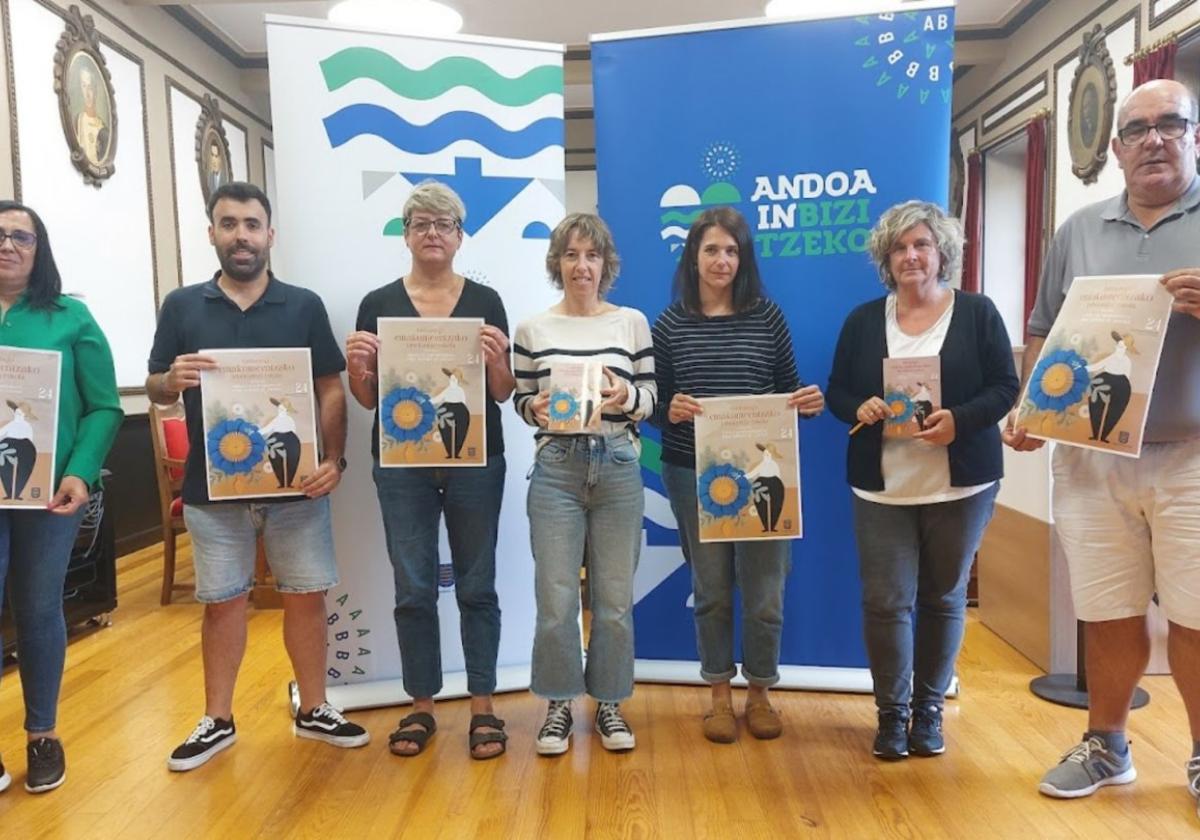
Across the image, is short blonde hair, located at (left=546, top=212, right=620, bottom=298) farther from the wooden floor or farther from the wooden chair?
the wooden chair

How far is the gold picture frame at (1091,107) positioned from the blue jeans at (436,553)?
16.5 ft

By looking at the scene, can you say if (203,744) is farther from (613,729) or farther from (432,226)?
(432,226)

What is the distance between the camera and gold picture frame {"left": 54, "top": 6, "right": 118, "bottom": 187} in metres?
4.65

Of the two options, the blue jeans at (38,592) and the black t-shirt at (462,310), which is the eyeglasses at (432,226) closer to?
the black t-shirt at (462,310)

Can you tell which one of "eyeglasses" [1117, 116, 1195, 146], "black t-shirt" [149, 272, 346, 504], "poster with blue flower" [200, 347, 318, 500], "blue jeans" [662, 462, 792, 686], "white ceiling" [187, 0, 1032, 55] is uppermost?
"white ceiling" [187, 0, 1032, 55]

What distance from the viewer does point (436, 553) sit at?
2.39m

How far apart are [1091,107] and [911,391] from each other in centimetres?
465

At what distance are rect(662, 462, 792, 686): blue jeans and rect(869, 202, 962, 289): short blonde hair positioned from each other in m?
0.80

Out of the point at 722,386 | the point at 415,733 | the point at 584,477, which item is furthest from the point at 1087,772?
the point at 415,733

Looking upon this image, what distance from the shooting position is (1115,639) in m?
2.08

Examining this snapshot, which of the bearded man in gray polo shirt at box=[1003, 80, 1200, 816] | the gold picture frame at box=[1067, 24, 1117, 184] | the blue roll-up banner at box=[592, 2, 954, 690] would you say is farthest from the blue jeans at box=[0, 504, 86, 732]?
the gold picture frame at box=[1067, 24, 1117, 184]

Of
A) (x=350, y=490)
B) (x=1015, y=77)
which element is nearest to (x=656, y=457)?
(x=350, y=490)

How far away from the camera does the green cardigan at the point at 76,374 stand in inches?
83.2

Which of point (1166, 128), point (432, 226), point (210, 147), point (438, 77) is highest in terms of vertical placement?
point (210, 147)
